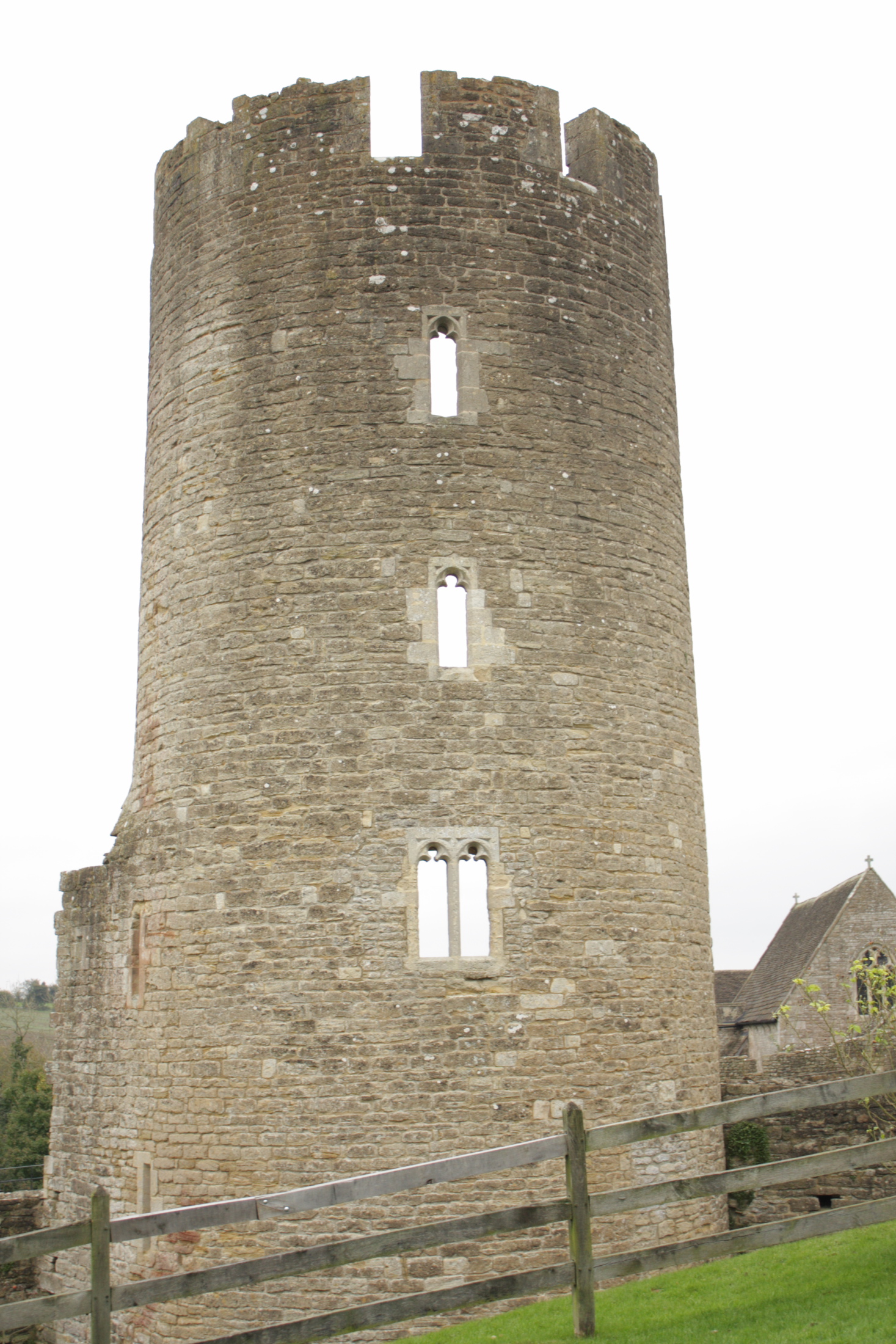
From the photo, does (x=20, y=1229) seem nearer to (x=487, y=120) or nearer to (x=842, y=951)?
(x=487, y=120)

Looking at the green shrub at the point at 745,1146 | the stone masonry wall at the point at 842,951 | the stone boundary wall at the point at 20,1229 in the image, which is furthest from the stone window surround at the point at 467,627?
the stone masonry wall at the point at 842,951

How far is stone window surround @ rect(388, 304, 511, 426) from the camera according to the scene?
10742 mm

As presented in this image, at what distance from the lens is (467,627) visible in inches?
408

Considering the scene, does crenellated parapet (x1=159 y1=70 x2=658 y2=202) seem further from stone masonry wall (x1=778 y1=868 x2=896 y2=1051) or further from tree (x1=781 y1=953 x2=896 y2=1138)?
stone masonry wall (x1=778 y1=868 x2=896 y2=1051)

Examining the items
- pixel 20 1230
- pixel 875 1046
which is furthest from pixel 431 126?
pixel 20 1230

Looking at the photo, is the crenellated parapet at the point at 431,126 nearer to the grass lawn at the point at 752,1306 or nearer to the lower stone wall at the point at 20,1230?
the grass lawn at the point at 752,1306

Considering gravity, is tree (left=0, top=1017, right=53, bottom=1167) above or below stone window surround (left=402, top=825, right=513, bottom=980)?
below

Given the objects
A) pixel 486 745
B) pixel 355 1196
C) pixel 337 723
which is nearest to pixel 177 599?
pixel 337 723

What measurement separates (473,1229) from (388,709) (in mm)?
4808

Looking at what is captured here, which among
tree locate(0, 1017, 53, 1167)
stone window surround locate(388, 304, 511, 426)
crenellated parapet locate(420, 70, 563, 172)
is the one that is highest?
crenellated parapet locate(420, 70, 563, 172)

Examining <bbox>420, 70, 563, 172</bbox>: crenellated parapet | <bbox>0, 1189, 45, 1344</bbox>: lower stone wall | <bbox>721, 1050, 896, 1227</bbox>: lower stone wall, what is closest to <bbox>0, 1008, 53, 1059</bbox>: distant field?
<bbox>0, 1189, 45, 1344</bbox>: lower stone wall

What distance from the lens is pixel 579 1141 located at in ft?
20.0

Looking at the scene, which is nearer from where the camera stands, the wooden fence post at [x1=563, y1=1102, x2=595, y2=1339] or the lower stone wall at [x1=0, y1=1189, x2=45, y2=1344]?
the wooden fence post at [x1=563, y1=1102, x2=595, y2=1339]

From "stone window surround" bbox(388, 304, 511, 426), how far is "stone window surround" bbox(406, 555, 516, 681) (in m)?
1.36
